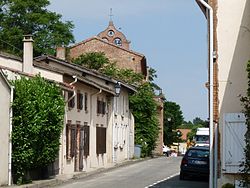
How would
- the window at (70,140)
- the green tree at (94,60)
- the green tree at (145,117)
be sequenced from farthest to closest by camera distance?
the green tree at (94,60) → the green tree at (145,117) → the window at (70,140)

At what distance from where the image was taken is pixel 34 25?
6156 centimetres

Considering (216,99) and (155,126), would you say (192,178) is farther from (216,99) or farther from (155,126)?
(155,126)

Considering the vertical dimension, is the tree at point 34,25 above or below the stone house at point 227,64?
above

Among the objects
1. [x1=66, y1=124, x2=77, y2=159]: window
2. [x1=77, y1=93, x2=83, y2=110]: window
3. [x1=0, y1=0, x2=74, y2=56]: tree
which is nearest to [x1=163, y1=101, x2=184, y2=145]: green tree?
[x1=0, y1=0, x2=74, y2=56]: tree

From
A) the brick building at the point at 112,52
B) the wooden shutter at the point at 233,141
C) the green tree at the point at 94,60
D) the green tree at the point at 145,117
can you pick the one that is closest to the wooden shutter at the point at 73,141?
the wooden shutter at the point at 233,141

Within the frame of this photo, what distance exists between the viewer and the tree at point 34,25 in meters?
59.4

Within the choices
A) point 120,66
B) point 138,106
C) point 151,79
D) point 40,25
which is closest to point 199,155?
point 138,106

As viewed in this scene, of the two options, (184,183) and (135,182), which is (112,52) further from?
(135,182)

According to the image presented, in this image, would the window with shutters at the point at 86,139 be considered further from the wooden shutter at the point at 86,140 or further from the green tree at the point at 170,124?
the green tree at the point at 170,124

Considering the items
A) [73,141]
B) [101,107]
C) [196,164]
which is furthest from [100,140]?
[196,164]

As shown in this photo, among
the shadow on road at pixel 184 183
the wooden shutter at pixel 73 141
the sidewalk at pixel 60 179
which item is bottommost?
the shadow on road at pixel 184 183

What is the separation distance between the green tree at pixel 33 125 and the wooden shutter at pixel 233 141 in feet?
25.3

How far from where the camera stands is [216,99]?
19.2m

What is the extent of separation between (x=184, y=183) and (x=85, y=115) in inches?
383
